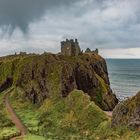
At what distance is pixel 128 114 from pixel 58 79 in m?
63.0

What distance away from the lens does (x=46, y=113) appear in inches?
5591

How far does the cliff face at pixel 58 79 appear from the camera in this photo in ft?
544

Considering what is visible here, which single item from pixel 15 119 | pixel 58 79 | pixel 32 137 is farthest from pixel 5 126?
pixel 58 79

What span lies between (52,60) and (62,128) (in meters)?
67.2

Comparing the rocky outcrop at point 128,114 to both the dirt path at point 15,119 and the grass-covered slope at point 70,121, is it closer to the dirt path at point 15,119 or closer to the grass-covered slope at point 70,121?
the grass-covered slope at point 70,121

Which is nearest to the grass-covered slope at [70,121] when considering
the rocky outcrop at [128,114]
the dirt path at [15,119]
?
the dirt path at [15,119]

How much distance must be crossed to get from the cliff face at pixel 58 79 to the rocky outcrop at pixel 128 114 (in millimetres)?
48004

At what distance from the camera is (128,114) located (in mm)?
108688

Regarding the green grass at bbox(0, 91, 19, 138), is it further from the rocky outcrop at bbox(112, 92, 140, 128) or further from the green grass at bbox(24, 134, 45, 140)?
the rocky outcrop at bbox(112, 92, 140, 128)

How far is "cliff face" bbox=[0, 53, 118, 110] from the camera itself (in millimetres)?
165875

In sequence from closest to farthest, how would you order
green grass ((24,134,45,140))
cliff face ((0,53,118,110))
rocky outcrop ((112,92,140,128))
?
rocky outcrop ((112,92,140,128)) < green grass ((24,134,45,140)) < cliff face ((0,53,118,110))

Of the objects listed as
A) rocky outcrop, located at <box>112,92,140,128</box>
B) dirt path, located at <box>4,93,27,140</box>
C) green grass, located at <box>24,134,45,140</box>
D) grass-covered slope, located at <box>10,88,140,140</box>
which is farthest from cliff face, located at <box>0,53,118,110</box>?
rocky outcrop, located at <box>112,92,140,128</box>

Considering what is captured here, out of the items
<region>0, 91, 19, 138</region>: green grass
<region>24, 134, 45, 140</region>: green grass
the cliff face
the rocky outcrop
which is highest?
the cliff face

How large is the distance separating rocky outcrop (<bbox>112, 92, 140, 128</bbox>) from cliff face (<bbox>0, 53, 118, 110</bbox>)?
48004 mm
